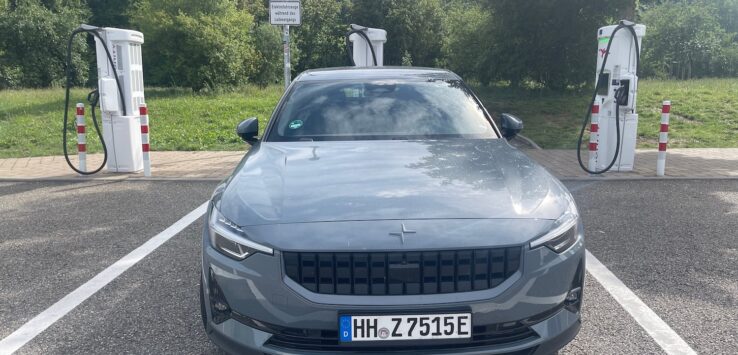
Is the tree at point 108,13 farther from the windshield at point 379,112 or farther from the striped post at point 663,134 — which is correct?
the windshield at point 379,112

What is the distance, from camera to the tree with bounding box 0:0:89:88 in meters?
36.3

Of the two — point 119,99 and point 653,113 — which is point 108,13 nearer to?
point 119,99

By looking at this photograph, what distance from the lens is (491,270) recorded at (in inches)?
105

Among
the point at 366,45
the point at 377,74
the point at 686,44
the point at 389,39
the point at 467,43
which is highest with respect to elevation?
the point at 389,39

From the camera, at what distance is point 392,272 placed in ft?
8.59

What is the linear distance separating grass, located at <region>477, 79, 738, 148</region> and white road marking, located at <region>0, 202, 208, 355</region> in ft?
27.7

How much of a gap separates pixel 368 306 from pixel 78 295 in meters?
2.69

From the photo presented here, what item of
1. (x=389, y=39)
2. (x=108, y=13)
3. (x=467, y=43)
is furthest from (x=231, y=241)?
(x=108, y=13)

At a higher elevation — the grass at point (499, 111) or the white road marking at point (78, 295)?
the grass at point (499, 111)

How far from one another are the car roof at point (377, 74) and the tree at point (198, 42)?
1943 centimetres

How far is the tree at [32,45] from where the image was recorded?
119 feet

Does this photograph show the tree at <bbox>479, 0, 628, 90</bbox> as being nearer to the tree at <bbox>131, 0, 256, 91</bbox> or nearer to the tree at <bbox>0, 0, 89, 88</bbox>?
the tree at <bbox>131, 0, 256, 91</bbox>

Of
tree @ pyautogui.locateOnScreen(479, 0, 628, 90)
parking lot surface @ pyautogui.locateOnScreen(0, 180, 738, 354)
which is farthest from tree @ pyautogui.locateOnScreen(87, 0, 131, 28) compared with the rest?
parking lot surface @ pyautogui.locateOnScreen(0, 180, 738, 354)

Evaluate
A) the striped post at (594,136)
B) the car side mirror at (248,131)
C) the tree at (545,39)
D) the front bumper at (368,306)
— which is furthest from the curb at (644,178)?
the tree at (545,39)
